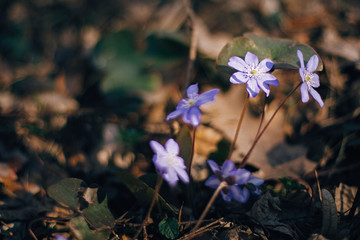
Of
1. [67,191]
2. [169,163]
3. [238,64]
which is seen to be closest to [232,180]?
[169,163]

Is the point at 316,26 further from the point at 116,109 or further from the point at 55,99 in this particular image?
the point at 55,99

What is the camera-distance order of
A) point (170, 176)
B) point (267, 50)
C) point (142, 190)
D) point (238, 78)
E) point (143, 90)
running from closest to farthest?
point (170, 176) < point (238, 78) < point (142, 190) < point (267, 50) < point (143, 90)

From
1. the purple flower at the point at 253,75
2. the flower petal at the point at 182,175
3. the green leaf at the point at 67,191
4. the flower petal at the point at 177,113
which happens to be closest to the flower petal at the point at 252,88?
the purple flower at the point at 253,75

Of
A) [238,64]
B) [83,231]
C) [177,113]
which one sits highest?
[238,64]

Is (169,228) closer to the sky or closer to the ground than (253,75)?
closer to the ground

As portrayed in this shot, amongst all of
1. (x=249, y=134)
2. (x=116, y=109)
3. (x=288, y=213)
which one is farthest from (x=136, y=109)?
(x=288, y=213)

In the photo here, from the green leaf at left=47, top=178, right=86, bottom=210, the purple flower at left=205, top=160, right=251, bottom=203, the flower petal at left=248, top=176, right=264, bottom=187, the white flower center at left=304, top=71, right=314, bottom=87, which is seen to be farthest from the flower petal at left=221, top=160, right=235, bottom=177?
the green leaf at left=47, top=178, right=86, bottom=210

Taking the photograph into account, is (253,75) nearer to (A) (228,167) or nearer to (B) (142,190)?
(A) (228,167)
